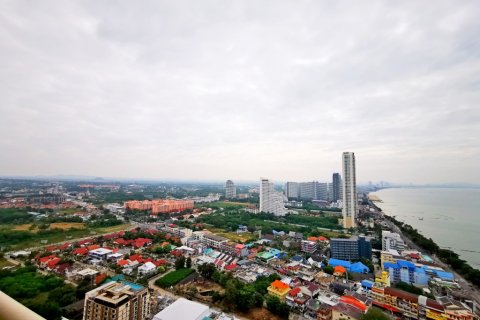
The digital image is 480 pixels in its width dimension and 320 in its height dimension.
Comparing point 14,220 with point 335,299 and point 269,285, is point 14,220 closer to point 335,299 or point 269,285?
point 269,285

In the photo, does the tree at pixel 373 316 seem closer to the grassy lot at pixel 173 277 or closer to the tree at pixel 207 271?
the tree at pixel 207 271

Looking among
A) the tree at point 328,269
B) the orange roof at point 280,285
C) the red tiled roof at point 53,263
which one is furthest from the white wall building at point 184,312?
the red tiled roof at point 53,263

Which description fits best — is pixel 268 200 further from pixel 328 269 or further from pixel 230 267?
pixel 230 267

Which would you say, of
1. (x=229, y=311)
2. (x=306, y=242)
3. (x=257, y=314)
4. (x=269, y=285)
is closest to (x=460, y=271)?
(x=306, y=242)

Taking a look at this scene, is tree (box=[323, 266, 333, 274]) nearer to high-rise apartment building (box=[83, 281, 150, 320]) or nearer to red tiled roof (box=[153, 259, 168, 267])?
red tiled roof (box=[153, 259, 168, 267])

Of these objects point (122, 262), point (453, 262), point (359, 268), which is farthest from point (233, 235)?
point (453, 262)
